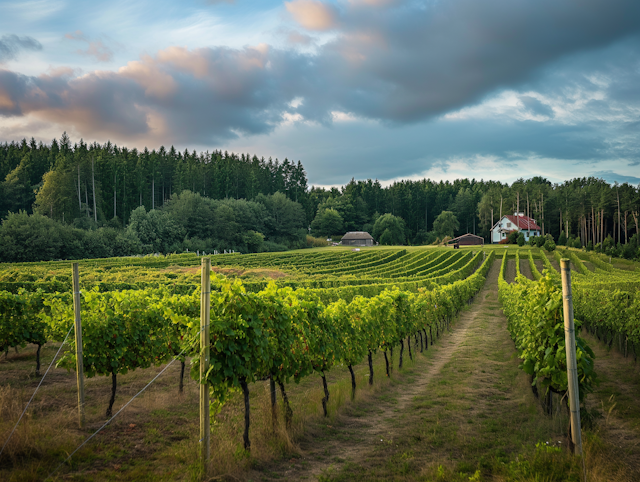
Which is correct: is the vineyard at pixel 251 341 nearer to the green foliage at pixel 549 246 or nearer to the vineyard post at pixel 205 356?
the vineyard post at pixel 205 356

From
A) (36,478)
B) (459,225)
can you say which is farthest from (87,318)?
(459,225)

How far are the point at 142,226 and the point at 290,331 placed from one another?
Answer: 7211 cm

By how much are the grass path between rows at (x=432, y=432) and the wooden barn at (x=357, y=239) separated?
3660 inches

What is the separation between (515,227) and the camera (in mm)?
95750

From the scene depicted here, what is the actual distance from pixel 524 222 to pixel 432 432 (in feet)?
333

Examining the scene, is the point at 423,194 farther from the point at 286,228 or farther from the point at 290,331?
the point at 290,331

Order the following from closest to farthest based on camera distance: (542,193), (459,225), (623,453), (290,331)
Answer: (623,453)
(290,331)
(542,193)
(459,225)

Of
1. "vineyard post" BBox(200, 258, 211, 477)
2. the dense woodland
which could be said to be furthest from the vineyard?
the dense woodland

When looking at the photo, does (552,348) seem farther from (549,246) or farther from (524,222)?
(524,222)

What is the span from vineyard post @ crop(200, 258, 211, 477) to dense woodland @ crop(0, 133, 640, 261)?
2467 inches

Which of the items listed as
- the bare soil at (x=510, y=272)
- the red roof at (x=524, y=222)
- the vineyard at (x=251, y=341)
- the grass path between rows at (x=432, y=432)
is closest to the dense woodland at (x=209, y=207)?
the red roof at (x=524, y=222)

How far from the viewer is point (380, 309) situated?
41.1ft

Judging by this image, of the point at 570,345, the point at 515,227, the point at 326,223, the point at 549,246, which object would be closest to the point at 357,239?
the point at 326,223

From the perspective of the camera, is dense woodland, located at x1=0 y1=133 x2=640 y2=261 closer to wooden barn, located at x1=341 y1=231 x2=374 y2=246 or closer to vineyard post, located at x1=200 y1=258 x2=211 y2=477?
wooden barn, located at x1=341 y1=231 x2=374 y2=246
